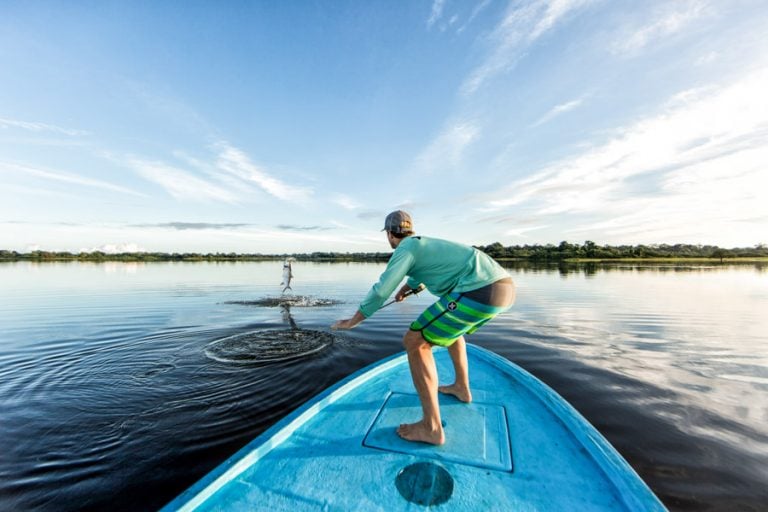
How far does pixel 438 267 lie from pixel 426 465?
1.61 meters

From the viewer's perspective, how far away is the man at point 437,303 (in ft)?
9.09

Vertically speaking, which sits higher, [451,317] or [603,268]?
[451,317]

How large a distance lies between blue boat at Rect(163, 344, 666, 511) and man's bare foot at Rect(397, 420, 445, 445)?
50 millimetres

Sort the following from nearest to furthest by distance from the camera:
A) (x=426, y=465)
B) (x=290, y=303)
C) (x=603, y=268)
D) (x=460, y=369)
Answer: (x=426, y=465) → (x=460, y=369) → (x=290, y=303) → (x=603, y=268)

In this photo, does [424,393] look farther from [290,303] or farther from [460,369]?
[290,303]

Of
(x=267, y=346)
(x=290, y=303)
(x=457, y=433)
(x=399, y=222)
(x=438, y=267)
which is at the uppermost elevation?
(x=399, y=222)

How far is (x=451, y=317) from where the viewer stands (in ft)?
9.28

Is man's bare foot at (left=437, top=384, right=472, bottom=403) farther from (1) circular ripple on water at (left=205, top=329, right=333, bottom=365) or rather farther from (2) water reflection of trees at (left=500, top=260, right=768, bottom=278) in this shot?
(2) water reflection of trees at (left=500, top=260, right=768, bottom=278)

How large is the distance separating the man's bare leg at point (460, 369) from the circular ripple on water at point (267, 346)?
4.20 meters

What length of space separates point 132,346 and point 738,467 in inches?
428

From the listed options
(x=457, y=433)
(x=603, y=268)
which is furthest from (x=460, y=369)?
(x=603, y=268)

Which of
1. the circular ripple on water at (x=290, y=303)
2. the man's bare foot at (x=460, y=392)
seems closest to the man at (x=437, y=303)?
the man's bare foot at (x=460, y=392)

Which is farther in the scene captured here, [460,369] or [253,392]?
[253,392]

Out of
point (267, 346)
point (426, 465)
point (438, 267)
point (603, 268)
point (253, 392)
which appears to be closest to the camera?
point (426, 465)
